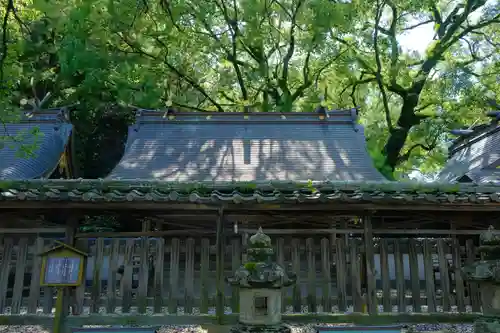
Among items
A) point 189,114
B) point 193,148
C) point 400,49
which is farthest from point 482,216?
point 400,49

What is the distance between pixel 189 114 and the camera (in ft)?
45.3

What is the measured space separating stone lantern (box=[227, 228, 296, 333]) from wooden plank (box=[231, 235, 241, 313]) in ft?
4.11

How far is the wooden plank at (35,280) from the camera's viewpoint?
21.9 feet

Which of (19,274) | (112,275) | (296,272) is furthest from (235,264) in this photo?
(19,274)

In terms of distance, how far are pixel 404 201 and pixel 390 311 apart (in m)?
1.95

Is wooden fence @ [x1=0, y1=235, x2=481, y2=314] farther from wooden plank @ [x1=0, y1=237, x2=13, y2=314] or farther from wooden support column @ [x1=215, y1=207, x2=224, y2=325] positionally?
wooden support column @ [x1=215, y1=207, x2=224, y2=325]

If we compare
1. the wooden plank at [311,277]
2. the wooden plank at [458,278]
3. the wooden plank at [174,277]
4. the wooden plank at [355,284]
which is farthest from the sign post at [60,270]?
the wooden plank at [458,278]

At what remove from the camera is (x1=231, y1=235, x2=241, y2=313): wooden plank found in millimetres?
6793

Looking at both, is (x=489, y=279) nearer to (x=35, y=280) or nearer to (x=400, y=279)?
(x=400, y=279)

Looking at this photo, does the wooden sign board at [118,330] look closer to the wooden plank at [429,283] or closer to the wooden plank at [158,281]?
the wooden plank at [158,281]

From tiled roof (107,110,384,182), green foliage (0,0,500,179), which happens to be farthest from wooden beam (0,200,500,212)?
green foliage (0,0,500,179)

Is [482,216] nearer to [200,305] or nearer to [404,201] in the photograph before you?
[404,201]

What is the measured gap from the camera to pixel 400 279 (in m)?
7.02

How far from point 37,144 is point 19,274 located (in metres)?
7.12
